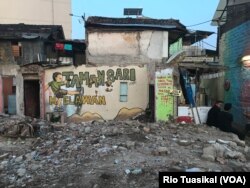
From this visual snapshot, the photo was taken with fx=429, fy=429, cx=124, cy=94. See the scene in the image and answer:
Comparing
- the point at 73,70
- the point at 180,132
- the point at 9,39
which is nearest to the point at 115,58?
the point at 73,70

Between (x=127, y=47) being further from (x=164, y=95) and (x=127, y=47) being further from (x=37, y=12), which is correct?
(x=37, y=12)

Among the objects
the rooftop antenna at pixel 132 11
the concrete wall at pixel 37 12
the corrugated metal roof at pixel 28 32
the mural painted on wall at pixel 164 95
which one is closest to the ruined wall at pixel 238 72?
the mural painted on wall at pixel 164 95

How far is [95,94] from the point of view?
1944cm

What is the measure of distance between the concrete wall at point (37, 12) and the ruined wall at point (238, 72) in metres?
27.8

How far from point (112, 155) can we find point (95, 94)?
32.1 ft

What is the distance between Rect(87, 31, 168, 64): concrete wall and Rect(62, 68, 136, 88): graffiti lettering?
77.7 inches

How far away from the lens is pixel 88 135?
41.3ft

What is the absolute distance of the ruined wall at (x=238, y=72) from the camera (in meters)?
16.0

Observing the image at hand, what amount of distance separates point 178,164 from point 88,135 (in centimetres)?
424

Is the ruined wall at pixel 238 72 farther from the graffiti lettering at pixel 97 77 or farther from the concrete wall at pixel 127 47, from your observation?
the graffiti lettering at pixel 97 77

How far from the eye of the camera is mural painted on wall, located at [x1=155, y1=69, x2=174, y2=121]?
16627 millimetres

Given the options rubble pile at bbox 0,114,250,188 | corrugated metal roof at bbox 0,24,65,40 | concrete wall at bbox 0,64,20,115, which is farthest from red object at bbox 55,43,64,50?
rubble pile at bbox 0,114,250,188

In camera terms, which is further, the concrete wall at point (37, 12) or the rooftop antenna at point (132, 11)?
the concrete wall at point (37, 12)
